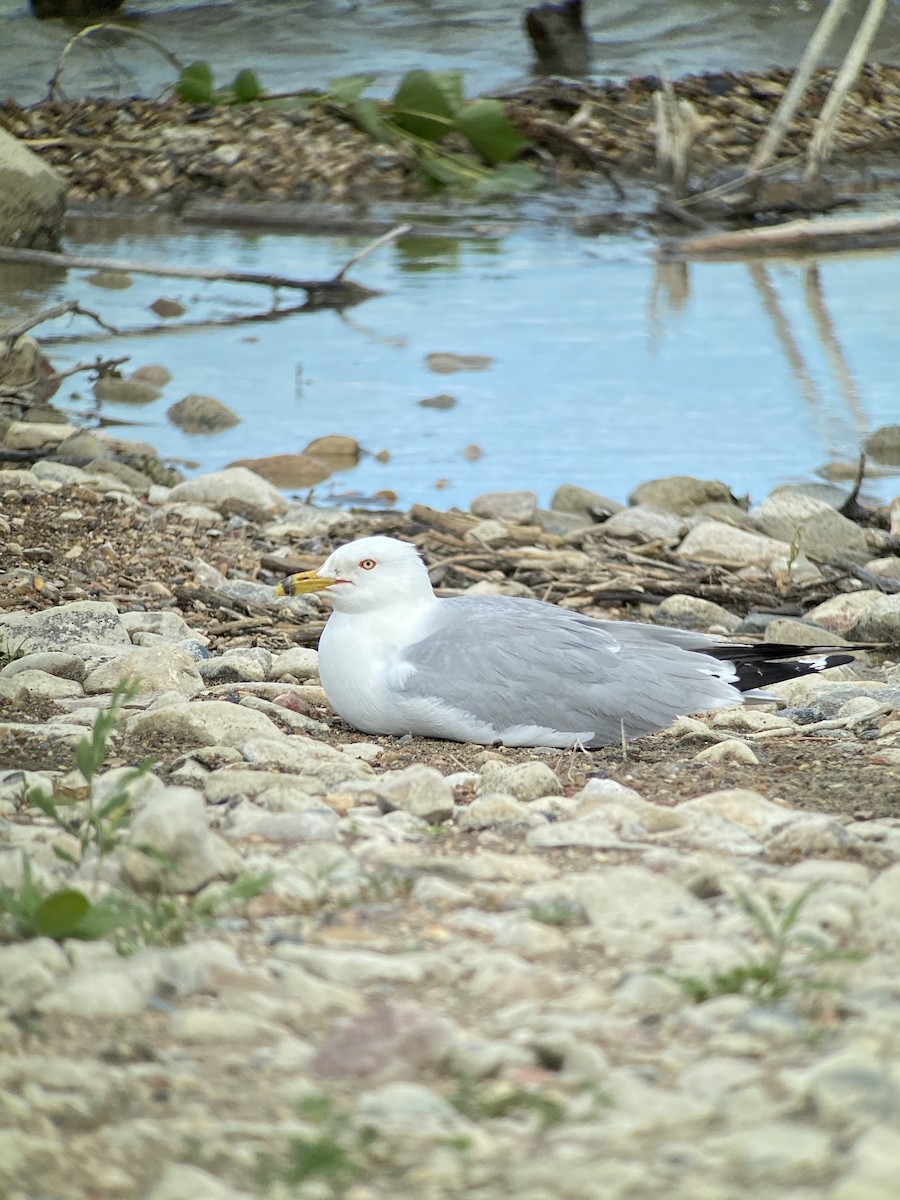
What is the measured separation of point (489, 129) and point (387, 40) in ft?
13.4

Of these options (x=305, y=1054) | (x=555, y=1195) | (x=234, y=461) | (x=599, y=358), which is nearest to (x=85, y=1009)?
(x=305, y=1054)

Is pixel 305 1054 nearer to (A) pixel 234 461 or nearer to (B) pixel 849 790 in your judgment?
(B) pixel 849 790

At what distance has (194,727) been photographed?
135 inches

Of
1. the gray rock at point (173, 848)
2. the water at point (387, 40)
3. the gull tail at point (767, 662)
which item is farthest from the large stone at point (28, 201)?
the gray rock at point (173, 848)

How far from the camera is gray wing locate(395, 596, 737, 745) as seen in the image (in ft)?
12.5

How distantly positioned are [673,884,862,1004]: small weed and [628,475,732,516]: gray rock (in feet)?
15.0

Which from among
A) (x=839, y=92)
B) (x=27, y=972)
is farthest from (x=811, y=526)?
(x=839, y=92)

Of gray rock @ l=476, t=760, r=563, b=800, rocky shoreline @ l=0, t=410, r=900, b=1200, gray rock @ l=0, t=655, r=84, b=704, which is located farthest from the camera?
gray rock @ l=0, t=655, r=84, b=704

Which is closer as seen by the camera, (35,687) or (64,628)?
(35,687)

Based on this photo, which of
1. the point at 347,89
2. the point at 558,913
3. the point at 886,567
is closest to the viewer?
the point at 558,913

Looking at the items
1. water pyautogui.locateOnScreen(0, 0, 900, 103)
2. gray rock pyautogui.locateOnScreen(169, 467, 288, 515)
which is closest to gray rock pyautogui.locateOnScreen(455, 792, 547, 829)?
gray rock pyautogui.locateOnScreen(169, 467, 288, 515)

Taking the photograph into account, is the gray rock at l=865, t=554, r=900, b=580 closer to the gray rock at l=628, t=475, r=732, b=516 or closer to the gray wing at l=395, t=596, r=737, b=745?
the gray rock at l=628, t=475, r=732, b=516

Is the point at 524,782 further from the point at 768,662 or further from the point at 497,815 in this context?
the point at 768,662

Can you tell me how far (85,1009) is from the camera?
190 cm
